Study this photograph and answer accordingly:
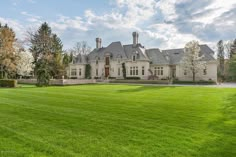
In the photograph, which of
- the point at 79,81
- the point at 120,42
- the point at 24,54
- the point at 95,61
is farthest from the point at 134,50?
the point at 24,54

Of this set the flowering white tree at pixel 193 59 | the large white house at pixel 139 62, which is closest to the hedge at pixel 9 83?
the large white house at pixel 139 62

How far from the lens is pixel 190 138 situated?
510 cm

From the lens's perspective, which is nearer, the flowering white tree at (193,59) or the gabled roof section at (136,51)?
the flowering white tree at (193,59)

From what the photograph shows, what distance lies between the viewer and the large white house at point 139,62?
39.8m

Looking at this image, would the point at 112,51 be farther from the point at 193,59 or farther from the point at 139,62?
the point at 193,59

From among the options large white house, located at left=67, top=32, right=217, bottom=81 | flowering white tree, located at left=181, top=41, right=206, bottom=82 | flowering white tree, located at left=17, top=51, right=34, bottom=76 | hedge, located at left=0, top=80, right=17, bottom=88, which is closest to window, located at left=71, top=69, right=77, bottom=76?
large white house, located at left=67, top=32, right=217, bottom=81

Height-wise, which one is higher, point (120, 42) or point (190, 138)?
point (120, 42)

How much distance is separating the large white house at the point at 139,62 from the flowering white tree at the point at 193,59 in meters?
1.39

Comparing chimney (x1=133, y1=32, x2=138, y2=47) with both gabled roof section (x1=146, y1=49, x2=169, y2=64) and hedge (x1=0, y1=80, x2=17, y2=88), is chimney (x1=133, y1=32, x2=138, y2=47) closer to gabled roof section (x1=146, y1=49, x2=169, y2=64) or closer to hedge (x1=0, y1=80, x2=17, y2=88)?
gabled roof section (x1=146, y1=49, x2=169, y2=64)

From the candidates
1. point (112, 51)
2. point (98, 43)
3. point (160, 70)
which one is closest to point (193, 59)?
point (160, 70)

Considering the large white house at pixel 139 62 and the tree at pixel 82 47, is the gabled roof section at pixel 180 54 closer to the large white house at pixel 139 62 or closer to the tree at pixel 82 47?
the large white house at pixel 139 62

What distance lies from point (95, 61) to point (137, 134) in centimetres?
4595

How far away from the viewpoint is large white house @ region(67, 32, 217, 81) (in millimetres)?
39781

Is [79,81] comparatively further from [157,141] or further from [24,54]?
[157,141]
